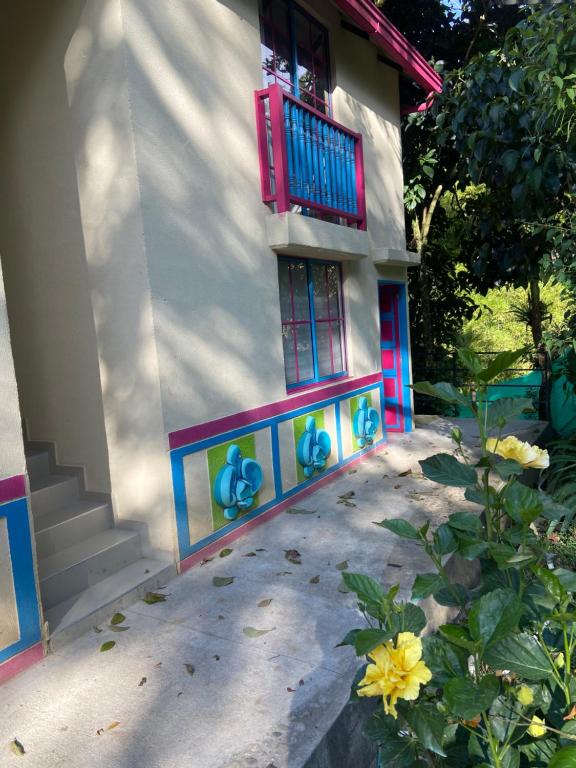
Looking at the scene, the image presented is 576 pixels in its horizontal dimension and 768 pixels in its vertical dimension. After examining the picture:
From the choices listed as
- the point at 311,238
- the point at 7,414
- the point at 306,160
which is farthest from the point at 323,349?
the point at 7,414

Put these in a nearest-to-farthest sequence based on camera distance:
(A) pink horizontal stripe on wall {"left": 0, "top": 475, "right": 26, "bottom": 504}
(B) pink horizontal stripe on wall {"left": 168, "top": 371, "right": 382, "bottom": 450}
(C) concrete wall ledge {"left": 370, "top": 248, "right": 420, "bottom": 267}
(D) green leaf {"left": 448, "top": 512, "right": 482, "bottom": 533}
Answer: (D) green leaf {"left": 448, "top": 512, "right": 482, "bottom": 533} < (A) pink horizontal stripe on wall {"left": 0, "top": 475, "right": 26, "bottom": 504} < (B) pink horizontal stripe on wall {"left": 168, "top": 371, "right": 382, "bottom": 450} < (C) concrete wall ledge {"left": 370, "top": 248, "right": 420, "bottom": 267}

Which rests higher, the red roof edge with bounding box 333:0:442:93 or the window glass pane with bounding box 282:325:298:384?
the red roof edge with bounding box 333:0:442:93

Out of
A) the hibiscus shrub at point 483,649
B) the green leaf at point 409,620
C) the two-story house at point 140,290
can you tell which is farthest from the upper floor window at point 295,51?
the green leaf at point 409,620

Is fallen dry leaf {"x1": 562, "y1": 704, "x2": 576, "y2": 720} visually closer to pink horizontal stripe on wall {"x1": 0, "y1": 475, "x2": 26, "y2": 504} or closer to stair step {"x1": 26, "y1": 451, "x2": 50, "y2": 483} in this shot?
pink horizontal stripe on wall {"x1": 0, "y1": 475, "x2": 26, "y2": 504}

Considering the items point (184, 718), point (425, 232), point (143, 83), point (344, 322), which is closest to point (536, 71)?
point (143, 83)

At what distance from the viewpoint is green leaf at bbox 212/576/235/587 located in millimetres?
3697

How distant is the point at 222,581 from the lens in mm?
3730

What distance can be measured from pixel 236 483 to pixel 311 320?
2.15m

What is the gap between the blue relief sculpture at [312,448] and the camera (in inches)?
213

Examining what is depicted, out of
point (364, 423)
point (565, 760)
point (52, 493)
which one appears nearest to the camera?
point (565, 760)

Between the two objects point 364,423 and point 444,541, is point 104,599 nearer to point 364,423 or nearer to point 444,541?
point 444,541

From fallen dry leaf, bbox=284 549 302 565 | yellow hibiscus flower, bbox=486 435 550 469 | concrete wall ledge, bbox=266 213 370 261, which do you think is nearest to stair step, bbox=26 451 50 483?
fallen dry leaf, bbox=284 549 302 565

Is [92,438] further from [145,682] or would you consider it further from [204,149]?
[204,149]

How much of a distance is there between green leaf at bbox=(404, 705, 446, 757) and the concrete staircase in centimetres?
243
